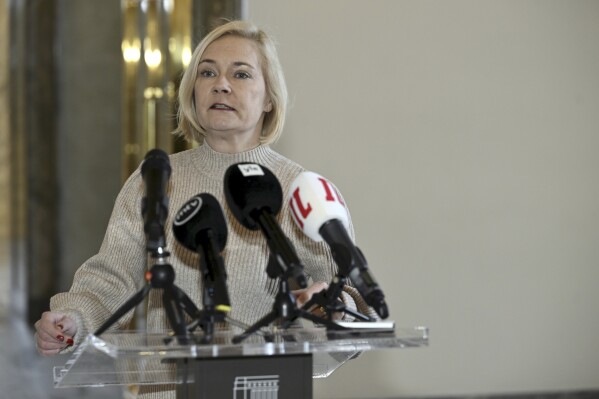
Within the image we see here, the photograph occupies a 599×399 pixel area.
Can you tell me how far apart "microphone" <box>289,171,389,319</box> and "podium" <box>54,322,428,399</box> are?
7cm

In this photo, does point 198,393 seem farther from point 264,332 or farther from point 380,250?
point 380,250

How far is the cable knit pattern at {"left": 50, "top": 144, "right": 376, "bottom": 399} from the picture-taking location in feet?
8.04

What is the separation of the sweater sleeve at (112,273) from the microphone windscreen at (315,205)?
55 cm

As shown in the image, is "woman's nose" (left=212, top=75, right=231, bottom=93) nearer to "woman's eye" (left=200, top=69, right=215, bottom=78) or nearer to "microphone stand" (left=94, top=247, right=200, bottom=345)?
"woman's eye" (left=200, top=69, right=215, bottom=78)

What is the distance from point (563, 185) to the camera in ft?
17.6

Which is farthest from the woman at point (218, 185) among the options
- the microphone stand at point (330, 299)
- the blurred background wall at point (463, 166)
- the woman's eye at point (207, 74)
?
the blurred background wall at point (463, 166)

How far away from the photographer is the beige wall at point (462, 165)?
513cm

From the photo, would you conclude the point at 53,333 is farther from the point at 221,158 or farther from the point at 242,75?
the point at 242,75

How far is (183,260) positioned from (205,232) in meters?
0.65

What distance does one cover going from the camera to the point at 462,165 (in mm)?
5273

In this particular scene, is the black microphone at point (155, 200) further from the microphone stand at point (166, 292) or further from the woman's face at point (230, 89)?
the woman's face at point (230, 89)

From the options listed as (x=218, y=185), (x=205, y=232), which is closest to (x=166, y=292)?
(x=205, y=232)

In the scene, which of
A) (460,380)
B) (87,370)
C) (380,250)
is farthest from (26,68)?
(87,370)

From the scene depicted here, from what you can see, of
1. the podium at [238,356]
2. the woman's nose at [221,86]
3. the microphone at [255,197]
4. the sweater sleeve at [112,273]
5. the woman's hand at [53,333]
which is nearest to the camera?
the podium at [238,356]
